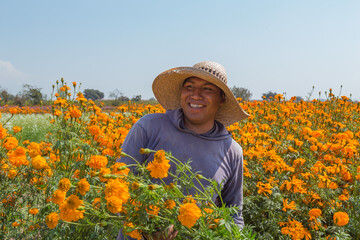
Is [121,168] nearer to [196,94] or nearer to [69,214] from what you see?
[69,214]

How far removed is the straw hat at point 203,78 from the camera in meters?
1.80

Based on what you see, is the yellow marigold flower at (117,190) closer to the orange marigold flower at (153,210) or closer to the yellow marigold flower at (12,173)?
the orange marigold flower at (153,210)

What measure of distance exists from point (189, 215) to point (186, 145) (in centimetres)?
92

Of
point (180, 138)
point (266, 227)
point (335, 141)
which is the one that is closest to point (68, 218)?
point (180, 138)

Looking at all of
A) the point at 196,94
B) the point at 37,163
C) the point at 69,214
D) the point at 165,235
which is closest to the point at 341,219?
the point at 196,94

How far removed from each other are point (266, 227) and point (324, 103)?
4928mm

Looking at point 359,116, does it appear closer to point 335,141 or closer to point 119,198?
point 335,141

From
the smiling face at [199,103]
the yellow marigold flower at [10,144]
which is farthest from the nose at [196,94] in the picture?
the yellow marigold flower at [10,144]

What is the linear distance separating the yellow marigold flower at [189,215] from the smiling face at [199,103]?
93cm

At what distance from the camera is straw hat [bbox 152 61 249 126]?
1.80 metres

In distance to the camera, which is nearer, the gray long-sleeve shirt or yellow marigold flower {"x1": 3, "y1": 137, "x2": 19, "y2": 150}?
the gray long-sleeve shirt

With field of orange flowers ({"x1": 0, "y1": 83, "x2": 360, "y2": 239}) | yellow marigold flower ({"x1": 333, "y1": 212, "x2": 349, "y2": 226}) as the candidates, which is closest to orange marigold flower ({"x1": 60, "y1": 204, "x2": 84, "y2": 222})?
field of orange flowers ({"x1": 0, "y1": 83, "x2": 360, "y2": 239})

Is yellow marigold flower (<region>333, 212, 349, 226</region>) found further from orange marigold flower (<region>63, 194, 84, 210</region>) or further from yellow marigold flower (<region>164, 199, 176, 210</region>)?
orange marigold flower (<region>63, 194, 84, 210</region>)

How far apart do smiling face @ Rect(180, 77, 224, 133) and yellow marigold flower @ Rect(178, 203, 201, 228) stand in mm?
933
